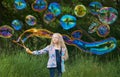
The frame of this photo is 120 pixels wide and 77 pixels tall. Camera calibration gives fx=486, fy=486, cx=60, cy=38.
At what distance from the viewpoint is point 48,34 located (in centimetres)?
1430

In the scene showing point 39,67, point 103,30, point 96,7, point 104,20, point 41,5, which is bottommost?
point 39,67

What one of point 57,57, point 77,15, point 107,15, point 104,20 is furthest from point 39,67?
point 107,15

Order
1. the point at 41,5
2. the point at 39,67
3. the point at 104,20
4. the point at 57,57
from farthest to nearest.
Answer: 1. the point at 41,5
2. the point at 104,20
3. the point at 39,67
4. the point at 57,57

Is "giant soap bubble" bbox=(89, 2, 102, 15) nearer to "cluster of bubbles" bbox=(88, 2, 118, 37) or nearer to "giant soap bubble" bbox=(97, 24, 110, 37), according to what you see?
"cluster of bubbles" bbox=(88, 2, 118, 37)

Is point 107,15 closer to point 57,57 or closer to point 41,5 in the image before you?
point 41,5

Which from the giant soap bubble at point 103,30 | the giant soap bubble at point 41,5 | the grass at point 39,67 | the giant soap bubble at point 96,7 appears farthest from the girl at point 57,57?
the giant soap bubble at point 96,7

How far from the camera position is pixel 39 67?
41.7 ft

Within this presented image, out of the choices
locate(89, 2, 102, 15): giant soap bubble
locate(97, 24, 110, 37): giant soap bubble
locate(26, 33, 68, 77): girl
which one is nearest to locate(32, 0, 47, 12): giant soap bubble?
locate(89, 2, 102, 15): giant soap bubble

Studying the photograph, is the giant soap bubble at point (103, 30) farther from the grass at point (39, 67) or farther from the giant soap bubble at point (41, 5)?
the giant soap bubble at point (41, 5)

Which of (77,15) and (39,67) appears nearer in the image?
(39,67)

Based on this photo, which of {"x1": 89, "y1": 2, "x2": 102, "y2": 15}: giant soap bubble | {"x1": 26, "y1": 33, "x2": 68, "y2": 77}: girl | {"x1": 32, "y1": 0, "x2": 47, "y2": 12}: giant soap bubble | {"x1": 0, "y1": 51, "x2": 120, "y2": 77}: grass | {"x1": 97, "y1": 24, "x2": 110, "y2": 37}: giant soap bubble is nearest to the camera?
{"x1": 26, "y1": 33, "x2": 68, "y2": 77}: girl

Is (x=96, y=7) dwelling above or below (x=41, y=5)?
below

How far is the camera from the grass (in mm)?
Result: 12234

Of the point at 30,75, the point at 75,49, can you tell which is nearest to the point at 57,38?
the point at 30,75
